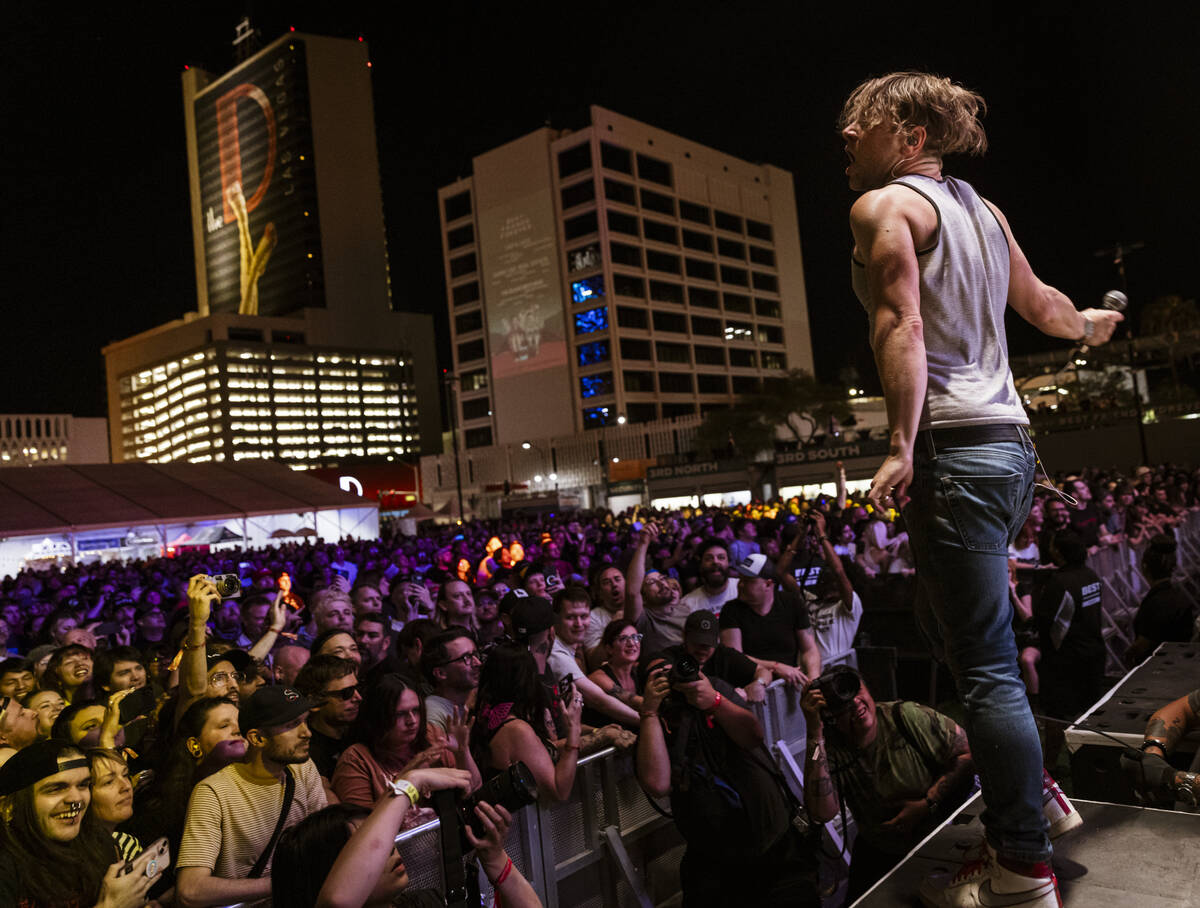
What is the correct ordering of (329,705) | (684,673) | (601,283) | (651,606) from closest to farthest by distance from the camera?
1. (684,673)
2. (329,705)
3. (651,606)
4. (601,283)

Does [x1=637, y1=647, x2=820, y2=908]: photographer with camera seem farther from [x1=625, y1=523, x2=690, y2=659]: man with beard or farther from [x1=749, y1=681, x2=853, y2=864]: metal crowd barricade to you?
[x1=625, y1=523, x2=690, y2=659]: man with beard

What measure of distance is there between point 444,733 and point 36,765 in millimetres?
1716

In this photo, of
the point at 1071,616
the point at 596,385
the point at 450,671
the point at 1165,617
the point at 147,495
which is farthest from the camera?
the point at 596,385

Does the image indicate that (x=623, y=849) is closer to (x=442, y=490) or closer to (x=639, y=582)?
(x=639, y=582)

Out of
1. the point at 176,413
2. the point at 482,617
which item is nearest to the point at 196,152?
the point at 176,413

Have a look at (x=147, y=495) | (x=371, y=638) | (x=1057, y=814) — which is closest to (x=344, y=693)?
(x=371, y=638)

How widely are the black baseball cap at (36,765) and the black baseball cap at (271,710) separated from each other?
52cm

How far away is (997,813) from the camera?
2.06 m

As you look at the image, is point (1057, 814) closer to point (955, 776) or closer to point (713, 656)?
point (955, 776)

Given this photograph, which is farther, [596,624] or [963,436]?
[596,624]

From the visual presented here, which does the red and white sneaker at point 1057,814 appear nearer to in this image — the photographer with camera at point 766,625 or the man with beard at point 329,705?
the man with beard at point 329,705

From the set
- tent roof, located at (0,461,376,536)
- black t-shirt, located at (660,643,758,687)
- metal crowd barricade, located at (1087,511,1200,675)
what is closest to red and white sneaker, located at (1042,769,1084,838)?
black t-shirt, located at (660,643,758,687)

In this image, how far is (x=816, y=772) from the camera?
11.6 ft

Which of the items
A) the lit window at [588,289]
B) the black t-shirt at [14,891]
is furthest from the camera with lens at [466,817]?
the lit window at [588,289]
